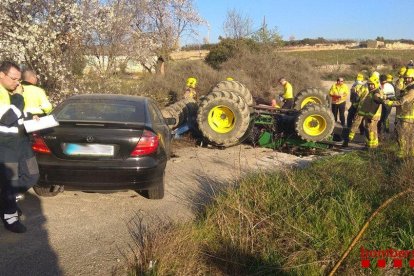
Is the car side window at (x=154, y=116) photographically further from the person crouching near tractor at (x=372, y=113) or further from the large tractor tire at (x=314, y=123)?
the person crouching near tractor at (x=372, y=113)

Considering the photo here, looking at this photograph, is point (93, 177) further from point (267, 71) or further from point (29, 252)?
point (267, 71)

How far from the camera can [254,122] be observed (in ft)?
31.3

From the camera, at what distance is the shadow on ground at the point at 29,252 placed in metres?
3.71

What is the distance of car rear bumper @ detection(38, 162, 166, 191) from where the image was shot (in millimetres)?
4953

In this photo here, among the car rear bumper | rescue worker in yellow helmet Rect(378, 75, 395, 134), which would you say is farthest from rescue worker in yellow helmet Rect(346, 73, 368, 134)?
the car rear bumper

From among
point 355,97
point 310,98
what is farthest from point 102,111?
point 355,97

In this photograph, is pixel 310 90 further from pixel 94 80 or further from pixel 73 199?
pixel 73 199

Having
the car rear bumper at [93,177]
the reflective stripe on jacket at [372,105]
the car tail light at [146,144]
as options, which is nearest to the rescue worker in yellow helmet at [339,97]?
the reflective stripe on jacket at [372,105]

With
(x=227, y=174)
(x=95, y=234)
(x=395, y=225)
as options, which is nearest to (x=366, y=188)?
(x=395, y=225)

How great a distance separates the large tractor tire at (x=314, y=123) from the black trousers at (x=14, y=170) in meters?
5.90

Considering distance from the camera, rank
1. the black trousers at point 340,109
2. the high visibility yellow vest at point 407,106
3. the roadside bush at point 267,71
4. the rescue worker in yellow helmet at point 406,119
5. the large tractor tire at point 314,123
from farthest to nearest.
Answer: the roadside bush at point 267,71, the black trousers at point 340,109, the large tractor tire at point 314,123, the high visibility yellow vest at point 407,106, the rescue worker in yellow helmet at point 406,119

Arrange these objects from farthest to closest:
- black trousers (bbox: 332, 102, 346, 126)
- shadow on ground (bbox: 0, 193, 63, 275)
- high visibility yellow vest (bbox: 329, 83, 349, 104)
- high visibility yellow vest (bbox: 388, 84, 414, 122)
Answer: black trousers (bbox: 332, 102, 346, 126) < high visibility yellow vest (bbox: 329, 83, 349, 104) < high visibility yellow vest (bbox: 388, 84, 414, 122) < shadow on ground (bbox: 0, 193, 63, 275)

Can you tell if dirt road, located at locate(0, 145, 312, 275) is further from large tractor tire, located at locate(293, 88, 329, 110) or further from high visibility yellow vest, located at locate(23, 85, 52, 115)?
large tractor tire, located at locate(293, 88, 329, 110)

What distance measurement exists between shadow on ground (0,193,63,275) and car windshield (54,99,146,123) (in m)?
1.38
